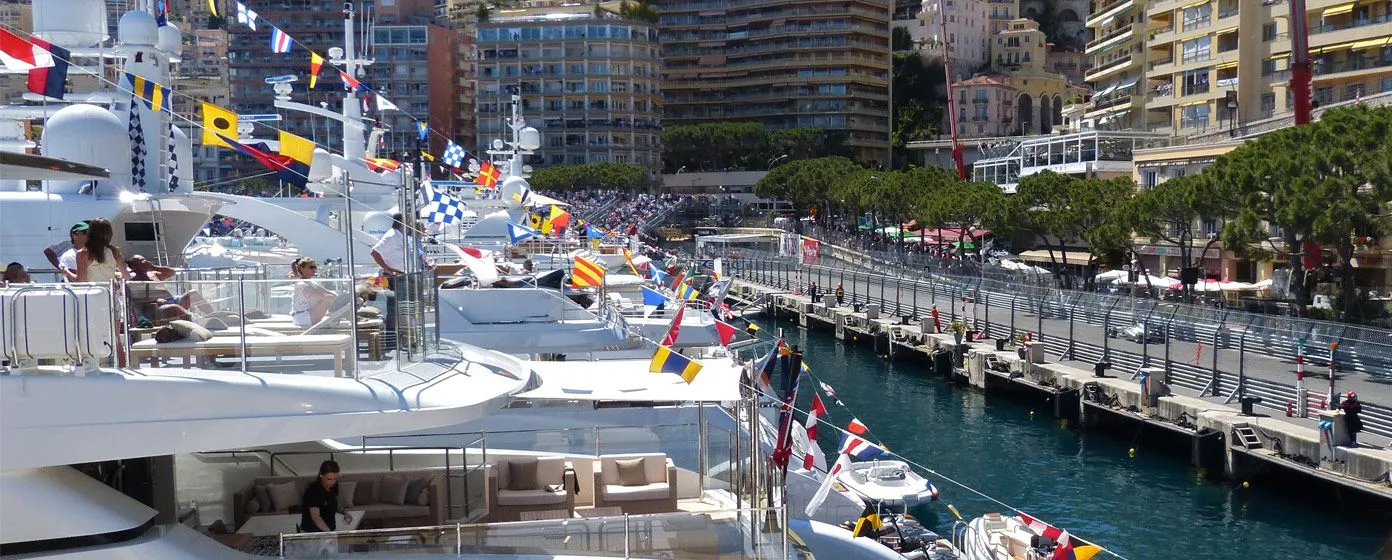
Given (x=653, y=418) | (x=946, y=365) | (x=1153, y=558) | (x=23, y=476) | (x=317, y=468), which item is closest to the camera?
(x=23, y=476)

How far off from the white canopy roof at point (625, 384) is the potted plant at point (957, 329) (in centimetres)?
3497

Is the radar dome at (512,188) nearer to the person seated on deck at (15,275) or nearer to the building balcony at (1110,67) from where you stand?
the person seated on deck at (15,275)

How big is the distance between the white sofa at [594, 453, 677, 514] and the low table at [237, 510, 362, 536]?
2697mm

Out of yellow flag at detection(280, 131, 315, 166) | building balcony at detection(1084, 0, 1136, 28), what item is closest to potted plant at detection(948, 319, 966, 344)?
yellow flag at detection(280, 131, 315, 166)

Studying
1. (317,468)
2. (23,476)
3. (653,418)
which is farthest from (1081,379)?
(23,476)

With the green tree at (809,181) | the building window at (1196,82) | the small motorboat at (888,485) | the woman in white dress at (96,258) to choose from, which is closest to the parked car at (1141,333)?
the small motorboat at (888,485)

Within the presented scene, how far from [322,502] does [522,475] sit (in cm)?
245

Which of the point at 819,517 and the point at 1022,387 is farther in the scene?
the point at 1022,387

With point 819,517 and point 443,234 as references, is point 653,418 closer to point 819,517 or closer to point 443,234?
point 819,517

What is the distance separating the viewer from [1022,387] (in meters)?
42.5

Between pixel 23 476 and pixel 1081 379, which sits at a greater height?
pixel 23 476

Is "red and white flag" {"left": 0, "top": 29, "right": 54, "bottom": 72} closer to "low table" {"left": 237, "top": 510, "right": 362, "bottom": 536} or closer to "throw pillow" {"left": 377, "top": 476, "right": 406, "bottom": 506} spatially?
"low table" {"left": 237, "top": 510, "right": 362, "bottom": 536}

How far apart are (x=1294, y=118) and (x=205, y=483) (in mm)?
52492

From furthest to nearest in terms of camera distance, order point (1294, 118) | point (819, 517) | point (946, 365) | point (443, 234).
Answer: point (1294, 118), point (946, 365), point (443, 234), point (819, 517)
